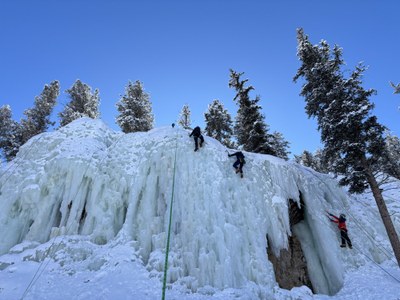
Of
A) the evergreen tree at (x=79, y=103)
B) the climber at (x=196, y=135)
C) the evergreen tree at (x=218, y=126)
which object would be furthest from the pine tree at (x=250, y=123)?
the evergreen tree at (x=79, y=103)

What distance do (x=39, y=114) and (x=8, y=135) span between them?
3206 millimetres

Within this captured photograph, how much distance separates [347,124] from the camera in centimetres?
1199

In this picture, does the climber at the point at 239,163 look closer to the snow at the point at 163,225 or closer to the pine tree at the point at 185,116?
the snow at the point at 163,225

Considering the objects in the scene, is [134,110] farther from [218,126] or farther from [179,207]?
[179,207]

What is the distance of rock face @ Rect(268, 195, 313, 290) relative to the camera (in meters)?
10.6

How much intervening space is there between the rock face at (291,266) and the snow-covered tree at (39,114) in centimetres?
2314

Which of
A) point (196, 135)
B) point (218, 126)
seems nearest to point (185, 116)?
point (218, 126)

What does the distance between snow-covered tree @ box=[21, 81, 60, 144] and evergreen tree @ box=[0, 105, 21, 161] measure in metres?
0.64

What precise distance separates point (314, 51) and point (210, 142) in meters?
8.85

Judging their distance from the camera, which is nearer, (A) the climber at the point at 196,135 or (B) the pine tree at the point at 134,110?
(A) the climber at the point at 196,135

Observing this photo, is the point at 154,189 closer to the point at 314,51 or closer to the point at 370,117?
the point at 370,117

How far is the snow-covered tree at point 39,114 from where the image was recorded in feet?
76.1

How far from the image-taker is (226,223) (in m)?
10.4

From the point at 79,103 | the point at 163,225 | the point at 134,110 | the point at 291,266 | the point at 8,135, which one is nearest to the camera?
the point at 163,225
